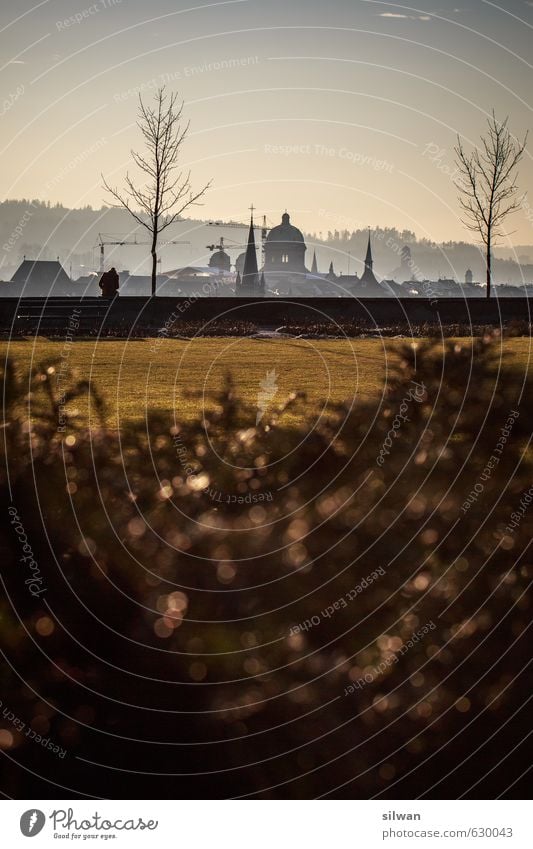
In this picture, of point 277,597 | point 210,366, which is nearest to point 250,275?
point 210,366

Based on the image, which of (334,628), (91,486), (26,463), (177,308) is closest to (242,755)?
(334,628)

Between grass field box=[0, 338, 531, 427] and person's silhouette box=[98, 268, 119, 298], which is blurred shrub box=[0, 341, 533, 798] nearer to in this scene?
grass field box=[0, 338, 531, 427]

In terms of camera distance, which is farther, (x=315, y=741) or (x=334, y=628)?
(x=334, y=628)

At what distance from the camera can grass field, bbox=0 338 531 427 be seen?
15.9 meters

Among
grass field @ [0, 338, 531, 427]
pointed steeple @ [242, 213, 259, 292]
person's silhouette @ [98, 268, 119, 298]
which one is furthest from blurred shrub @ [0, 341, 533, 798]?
pointed steeple @ [242, 213, 259, 292]

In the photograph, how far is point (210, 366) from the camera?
21484 millimetres

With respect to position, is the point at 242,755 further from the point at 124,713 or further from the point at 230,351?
the point at 230,351

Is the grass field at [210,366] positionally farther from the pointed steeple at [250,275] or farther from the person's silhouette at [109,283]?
the pointed steeple at [250,275]

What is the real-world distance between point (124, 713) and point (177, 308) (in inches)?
983

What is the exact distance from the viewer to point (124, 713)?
710 centimetres

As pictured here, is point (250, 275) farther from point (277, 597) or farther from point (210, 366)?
point (277, 597)

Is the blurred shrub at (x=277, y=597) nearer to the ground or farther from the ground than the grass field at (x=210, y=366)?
nearer to the ground

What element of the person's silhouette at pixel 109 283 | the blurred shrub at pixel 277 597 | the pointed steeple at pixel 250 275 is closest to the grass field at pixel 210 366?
the blurred shrub at pixel 277 597

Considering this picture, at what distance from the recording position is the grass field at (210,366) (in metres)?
15.9
